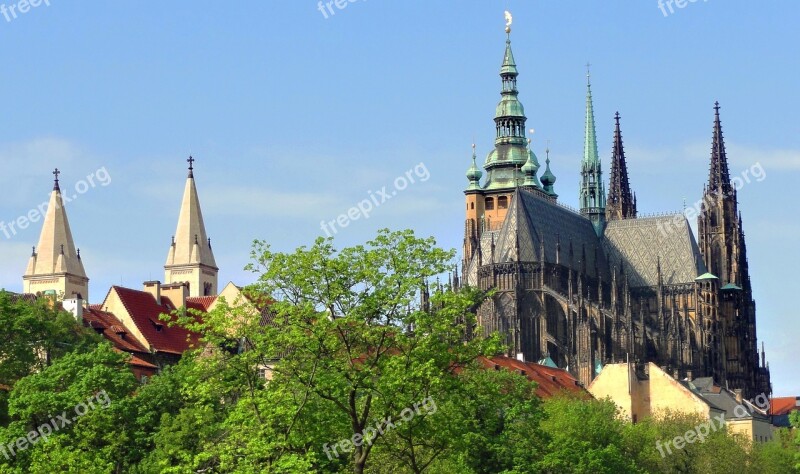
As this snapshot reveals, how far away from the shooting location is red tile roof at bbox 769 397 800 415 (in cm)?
18012

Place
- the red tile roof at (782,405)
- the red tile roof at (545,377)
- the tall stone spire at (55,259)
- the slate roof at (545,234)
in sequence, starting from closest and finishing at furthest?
the red tile roof at (545,377) < the tall stone spire at (55,259) < the slate roof at (545,234) < the red tile roof at (782,405)

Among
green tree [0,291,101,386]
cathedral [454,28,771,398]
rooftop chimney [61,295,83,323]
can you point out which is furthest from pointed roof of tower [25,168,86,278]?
green tree [0,291,101,386]

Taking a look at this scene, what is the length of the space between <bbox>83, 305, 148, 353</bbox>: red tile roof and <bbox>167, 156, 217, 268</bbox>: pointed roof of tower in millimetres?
48986

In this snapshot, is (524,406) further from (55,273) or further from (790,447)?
(55,273)

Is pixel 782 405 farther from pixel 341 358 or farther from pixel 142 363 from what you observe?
pixel 341 358

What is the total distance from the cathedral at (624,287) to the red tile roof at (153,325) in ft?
170

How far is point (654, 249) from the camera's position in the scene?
193m

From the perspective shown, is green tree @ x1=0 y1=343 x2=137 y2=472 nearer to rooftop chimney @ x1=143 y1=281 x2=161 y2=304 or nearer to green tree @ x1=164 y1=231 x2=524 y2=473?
green tree @ x1=164 y1=231 x2=524 y2=473

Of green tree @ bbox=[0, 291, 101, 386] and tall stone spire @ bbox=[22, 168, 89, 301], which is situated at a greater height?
tall stone spire @ bbox=[22, 168, 89, 301]

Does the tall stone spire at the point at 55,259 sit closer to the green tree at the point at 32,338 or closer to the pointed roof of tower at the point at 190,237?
the pointed roof of tower at the point at 190,237

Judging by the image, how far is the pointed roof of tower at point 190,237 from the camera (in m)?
157

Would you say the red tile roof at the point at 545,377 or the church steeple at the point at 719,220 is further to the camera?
the church steeple at the point at 719,220

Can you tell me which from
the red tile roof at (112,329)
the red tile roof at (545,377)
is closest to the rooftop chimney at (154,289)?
the red tile roof at (112,329)

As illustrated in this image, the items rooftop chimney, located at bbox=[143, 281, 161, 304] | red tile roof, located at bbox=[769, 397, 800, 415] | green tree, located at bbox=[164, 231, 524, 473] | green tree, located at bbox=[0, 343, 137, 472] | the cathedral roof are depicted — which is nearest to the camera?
green tree, located at bbox=[164, 231, 524, 473]
